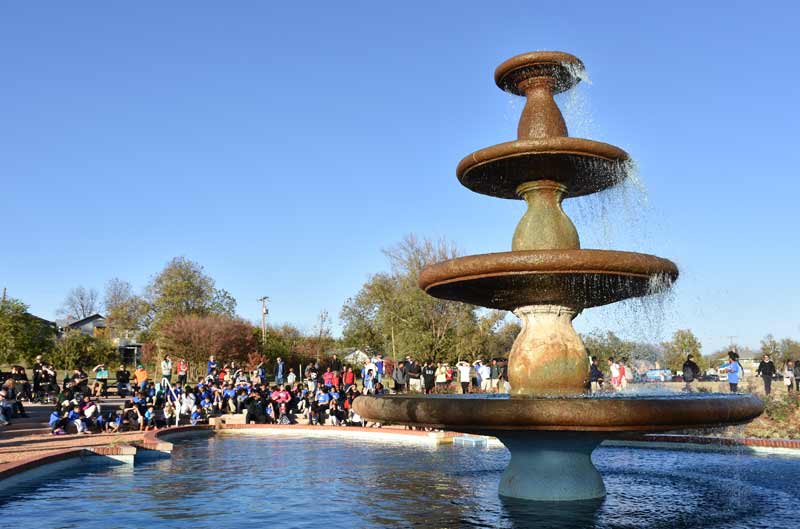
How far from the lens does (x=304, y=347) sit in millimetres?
65500

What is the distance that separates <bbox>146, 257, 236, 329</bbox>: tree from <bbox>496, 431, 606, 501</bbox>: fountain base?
2419 inches

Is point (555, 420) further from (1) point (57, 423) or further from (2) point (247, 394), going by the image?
(2) point (247, 394)

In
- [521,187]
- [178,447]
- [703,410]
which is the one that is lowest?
[178,447]

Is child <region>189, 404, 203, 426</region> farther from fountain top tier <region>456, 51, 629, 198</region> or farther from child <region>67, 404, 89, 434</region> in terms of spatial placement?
fountain top tier <region>456, 51, 629, 198</region>

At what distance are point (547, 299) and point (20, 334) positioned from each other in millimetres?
49686

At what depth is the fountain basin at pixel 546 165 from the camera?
9.08 m

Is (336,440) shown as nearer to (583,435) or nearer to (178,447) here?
(178,447)

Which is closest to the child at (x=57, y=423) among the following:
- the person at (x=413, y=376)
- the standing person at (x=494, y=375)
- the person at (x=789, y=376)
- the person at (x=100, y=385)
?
the person at (x=100, y=385)

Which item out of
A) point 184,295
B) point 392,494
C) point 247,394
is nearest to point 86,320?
point 184,295

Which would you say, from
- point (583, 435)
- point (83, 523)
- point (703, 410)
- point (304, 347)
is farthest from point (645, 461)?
point (304, 347)

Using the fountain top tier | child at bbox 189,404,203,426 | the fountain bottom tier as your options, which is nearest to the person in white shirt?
child at bbox 189,404,203,426

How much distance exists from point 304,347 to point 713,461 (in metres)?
55.6

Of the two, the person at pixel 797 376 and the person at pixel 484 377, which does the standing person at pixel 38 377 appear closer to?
the person at pixel 484 377

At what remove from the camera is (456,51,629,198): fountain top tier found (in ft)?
30.1
